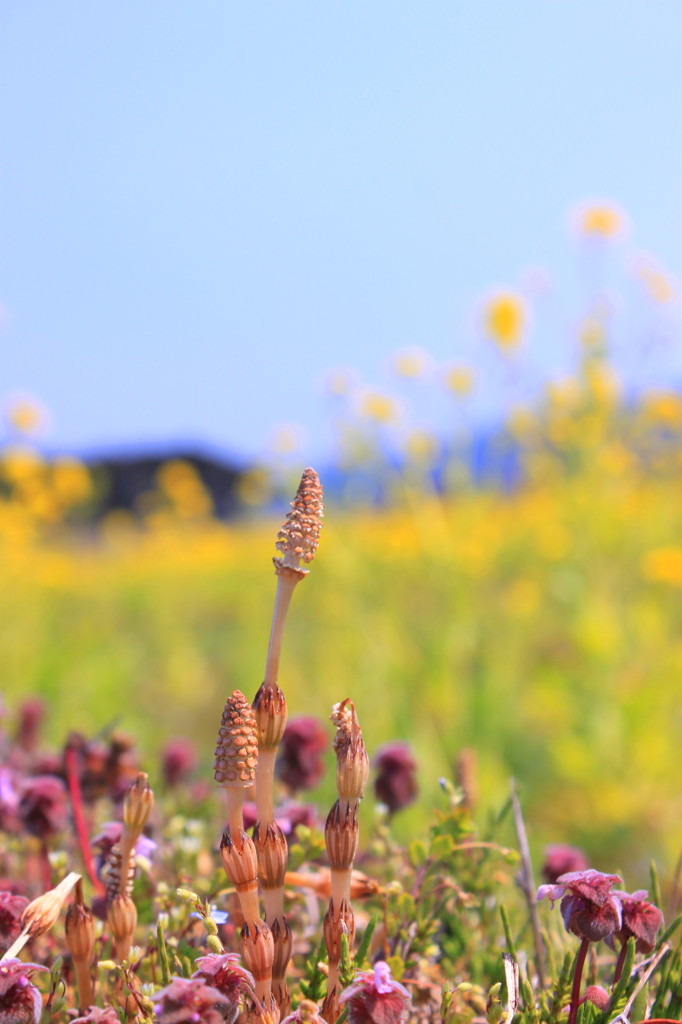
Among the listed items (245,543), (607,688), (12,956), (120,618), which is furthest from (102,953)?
(245,543)

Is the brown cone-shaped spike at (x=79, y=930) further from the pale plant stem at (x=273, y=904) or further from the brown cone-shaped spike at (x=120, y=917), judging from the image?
the pale plant stem at (x=273, y=904)

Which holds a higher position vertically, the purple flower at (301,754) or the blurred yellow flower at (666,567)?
the blurred yellow flower at (666,567)

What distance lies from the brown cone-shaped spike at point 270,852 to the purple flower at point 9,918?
0.19 m

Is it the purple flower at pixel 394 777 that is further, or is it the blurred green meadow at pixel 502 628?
the blurred green meadow at pixel 502 628

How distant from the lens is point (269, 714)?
24.3 inches

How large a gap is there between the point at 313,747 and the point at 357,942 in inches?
13.0

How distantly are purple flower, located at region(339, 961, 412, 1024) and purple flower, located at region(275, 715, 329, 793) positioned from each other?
555 mm

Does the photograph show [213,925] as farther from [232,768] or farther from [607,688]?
[607,688]

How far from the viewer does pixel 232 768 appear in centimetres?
57

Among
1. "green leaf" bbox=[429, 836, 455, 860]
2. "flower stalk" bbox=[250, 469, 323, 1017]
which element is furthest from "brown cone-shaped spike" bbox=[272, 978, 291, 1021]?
"green leaf" bbox=[429, 836, 455, 860]

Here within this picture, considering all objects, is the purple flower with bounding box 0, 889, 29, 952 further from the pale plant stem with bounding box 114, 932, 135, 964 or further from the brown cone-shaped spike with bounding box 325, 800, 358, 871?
the brown cone-shaped spike with bounding box 325, 800, 358, 871

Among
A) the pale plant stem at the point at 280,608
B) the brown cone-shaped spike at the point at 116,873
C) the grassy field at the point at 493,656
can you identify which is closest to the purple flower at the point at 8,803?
the brown cone-shaped spike at the point at 116,873

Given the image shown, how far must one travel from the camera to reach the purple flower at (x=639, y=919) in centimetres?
67

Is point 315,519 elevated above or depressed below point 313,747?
above
